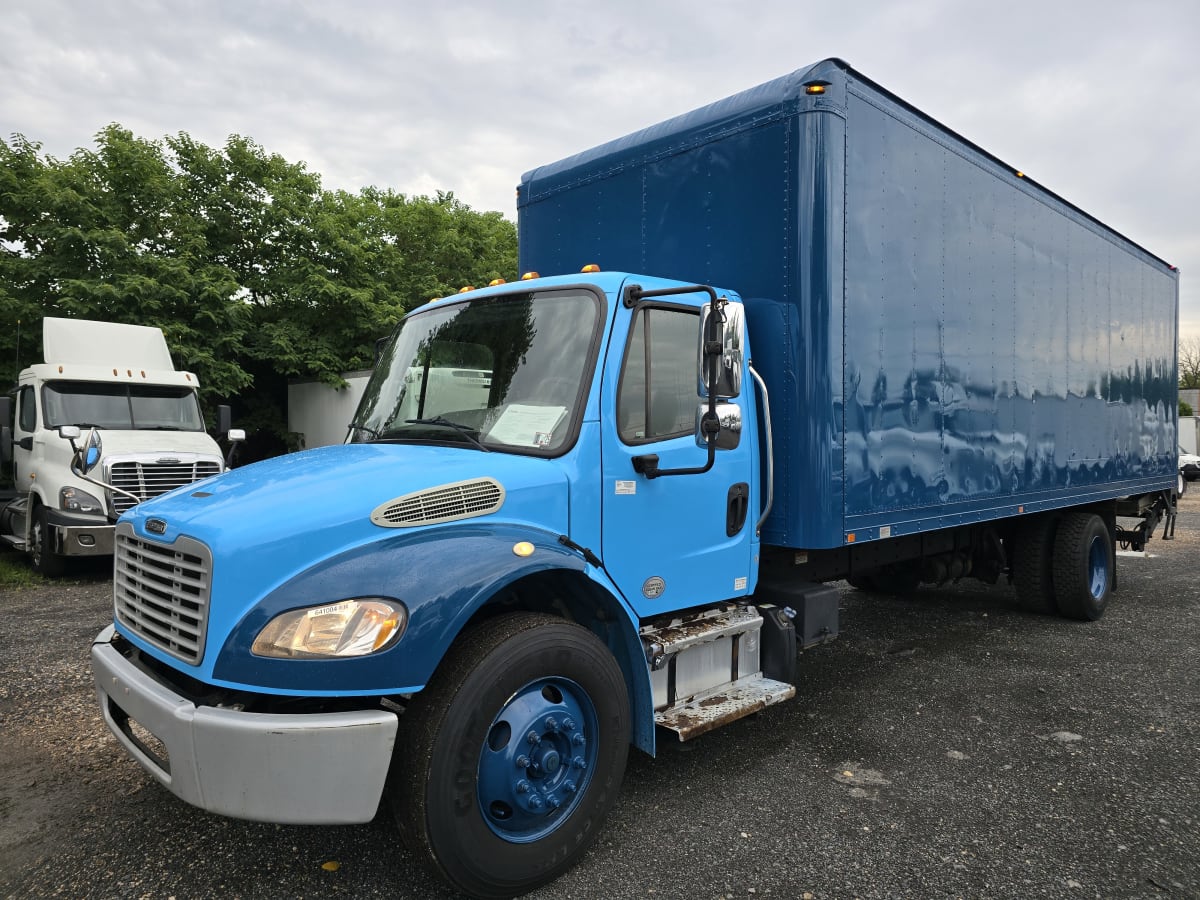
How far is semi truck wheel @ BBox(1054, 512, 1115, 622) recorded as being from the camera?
7.11 meters

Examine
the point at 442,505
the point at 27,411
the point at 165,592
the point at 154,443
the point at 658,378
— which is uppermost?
the point at 27,411

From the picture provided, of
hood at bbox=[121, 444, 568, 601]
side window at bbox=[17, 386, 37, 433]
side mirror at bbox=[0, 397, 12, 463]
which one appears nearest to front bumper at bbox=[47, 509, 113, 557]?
side mirror at bbox=[0, 397, 12, 463]

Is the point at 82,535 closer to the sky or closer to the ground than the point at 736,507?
closer to the ground

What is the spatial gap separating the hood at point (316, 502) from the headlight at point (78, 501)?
692 centimetres

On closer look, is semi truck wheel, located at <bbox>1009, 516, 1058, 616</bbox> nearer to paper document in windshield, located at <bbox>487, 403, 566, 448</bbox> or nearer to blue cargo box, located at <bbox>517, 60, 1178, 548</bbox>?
blue cargo box, located at <bbox>517, 60, 1178, 548</bbox>

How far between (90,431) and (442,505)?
25.4 ft

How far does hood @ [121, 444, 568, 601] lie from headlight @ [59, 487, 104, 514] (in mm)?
6924

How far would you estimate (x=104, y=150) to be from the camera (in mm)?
15469

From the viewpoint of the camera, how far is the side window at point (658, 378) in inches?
137

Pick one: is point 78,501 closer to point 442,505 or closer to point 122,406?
point 122,406

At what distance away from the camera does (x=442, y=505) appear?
2930 millimetres

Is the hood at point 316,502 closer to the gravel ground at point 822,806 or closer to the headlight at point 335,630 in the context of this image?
the headlight at point 335,630

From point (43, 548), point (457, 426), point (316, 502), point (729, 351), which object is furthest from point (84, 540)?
point (729, 351)

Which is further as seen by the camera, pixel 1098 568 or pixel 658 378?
pixel 1098 568
